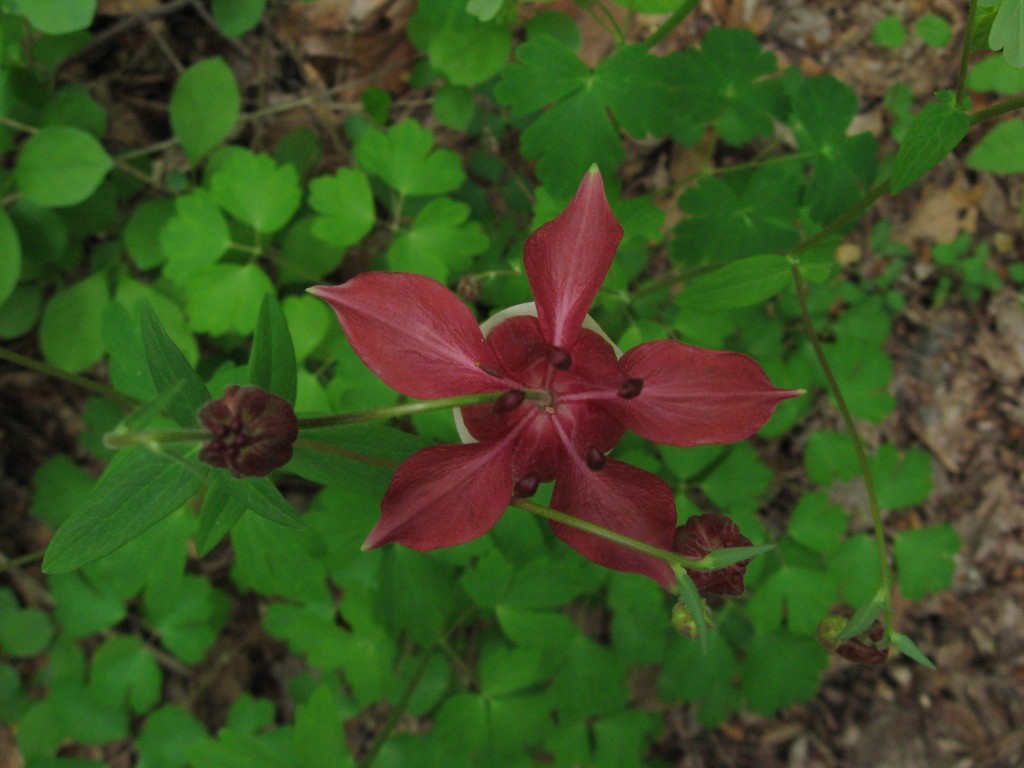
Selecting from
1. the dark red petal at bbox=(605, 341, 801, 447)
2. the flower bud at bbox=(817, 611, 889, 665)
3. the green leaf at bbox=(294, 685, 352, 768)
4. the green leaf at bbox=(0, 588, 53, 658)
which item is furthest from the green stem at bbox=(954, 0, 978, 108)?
the green leaf at bbox=(0, 588, 53, 658)

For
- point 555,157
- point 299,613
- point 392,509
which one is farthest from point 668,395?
point 299,613

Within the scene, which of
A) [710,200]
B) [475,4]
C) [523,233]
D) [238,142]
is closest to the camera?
[475,4]

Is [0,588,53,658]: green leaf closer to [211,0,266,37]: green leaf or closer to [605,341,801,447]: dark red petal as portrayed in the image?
[211,0,266,37]: green leaf

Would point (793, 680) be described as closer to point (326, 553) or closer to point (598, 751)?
point (598, 751)

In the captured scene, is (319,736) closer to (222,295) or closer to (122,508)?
(122,508)

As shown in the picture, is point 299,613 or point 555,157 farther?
point 299,613

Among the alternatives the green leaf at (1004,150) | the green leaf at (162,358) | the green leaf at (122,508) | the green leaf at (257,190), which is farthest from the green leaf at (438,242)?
the green leaf at (1004,150)

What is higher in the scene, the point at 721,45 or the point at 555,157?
the point at 721,45

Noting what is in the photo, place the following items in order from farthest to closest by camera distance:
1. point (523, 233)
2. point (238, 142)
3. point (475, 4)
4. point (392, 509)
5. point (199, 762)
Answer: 1. point (238, 142)
2. point (523, 233)
3. point (199, 762)
4. point (475, 4)
5. point (392, 509)
